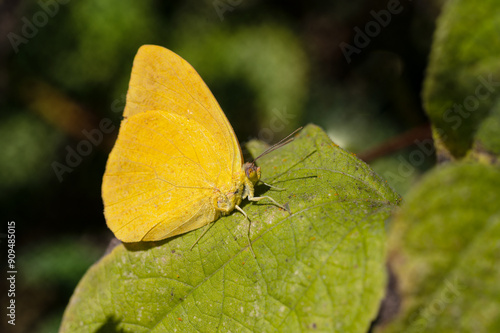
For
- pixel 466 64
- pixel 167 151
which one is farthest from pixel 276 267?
pixel 167 151

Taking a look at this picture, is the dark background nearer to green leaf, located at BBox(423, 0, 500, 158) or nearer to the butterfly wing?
the butterfly wing

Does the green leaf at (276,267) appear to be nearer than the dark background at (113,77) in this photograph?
Yes

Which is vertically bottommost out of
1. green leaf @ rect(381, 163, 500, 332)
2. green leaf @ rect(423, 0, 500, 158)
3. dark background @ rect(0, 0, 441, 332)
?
dark background @ rect(0, 0, 441, 332)

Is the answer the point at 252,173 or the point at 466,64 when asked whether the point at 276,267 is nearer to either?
the point at 252,173

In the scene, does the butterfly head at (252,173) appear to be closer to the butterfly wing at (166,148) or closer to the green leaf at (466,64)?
the butterfly wing at (166,148)

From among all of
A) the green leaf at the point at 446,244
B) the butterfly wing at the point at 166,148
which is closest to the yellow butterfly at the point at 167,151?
the butterfly wing at the point at 166,148

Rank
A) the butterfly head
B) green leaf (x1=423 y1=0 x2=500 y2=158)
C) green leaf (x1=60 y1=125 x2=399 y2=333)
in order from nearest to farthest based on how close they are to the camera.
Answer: green leaf (x1=423 y1=0 x2=500 y2=158)
green leaf (x1=60 y1=125 x2=399 y2=333)
the butterfly head

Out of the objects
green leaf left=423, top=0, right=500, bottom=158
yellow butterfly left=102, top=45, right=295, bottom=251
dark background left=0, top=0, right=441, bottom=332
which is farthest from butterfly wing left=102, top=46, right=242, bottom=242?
dark background left=0, top=0, right=441, bottom=332
